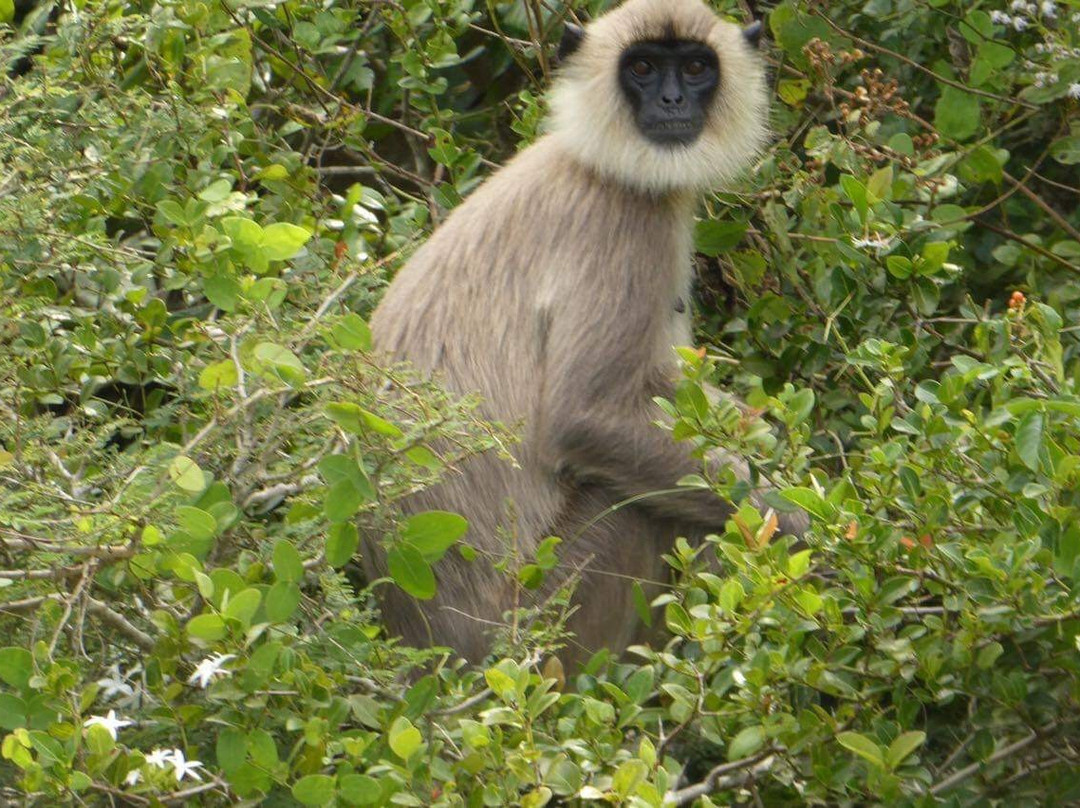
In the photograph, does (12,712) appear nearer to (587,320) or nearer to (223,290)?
(223,290)

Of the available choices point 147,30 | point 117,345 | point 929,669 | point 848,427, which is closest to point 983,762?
point 929,669

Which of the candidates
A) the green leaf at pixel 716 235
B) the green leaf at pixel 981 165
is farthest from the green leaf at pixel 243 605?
the green leaf at pixel 981 165

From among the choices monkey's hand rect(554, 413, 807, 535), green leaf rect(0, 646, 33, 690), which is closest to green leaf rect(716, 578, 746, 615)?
green leaf rect(0, 646, 33, 690)

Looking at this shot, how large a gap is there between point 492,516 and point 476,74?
101 inches

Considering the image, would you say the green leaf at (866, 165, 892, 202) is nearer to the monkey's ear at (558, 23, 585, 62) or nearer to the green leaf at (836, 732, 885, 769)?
the monkey's ear at (558, 23, 585, 62)

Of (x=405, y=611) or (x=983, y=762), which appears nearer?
(x=983, y=762)

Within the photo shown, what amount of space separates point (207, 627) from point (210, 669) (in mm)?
77

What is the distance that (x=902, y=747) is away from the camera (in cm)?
292

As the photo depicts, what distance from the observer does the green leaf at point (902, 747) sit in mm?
2912

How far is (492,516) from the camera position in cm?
446

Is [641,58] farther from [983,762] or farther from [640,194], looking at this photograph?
[983,762]

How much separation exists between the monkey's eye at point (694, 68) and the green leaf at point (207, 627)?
8.92 ft

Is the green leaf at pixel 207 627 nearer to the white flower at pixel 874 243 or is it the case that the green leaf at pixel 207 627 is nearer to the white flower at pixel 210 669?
the white flower at pixel 210 669

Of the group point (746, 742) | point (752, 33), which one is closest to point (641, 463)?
point (752, 33)
